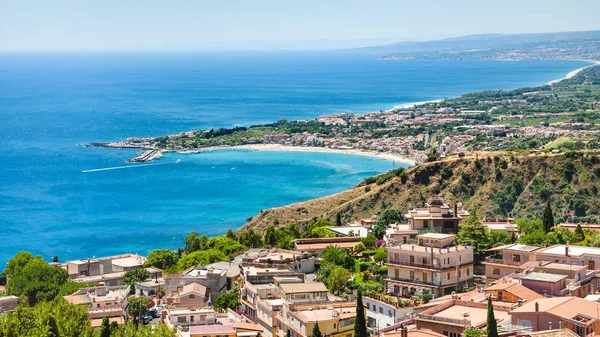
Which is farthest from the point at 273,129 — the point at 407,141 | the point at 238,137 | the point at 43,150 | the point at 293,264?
the point at 293,264

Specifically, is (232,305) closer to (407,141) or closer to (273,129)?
(407,141)

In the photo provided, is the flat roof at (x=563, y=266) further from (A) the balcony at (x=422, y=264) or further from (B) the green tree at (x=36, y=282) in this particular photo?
(B) the green tree at (x=36, y=282)

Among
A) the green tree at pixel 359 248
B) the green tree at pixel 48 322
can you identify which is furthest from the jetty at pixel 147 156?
the green tree at pixel 48 322

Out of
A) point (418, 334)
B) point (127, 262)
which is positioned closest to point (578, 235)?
point (418, 334)

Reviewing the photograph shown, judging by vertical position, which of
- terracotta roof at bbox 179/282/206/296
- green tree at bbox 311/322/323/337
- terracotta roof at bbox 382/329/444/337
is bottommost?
terracotta roof at bbox 179/282/206/296

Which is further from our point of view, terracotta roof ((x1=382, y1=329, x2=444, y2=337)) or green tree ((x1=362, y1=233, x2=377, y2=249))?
green tree ((x1=362, y1=233, x2=377, y2=249))

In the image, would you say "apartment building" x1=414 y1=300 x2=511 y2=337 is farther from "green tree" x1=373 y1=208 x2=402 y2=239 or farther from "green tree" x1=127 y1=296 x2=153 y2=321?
"green tree" x1=373 y1=208 x2=402 y2=239

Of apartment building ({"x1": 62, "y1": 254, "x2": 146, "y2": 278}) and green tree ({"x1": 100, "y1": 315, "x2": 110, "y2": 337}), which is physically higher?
green tree ({"x1": 100, "y1": 315, "x2": 110, "y2": 337})

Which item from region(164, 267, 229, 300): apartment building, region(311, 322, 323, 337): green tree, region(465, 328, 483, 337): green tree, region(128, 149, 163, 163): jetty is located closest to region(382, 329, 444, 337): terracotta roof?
region(465, 328, 483, 337): green tree

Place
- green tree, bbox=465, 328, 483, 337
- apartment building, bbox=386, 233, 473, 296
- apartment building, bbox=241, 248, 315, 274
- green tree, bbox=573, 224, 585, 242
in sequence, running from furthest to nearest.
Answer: apartment building, bbox=241, 248, 315, 274 → green tree, bbox=573, 224, 585, 242 → apartment building, bbox=386, 233, 473, 296 → green tree, bbox=465, 328, 483, 337
